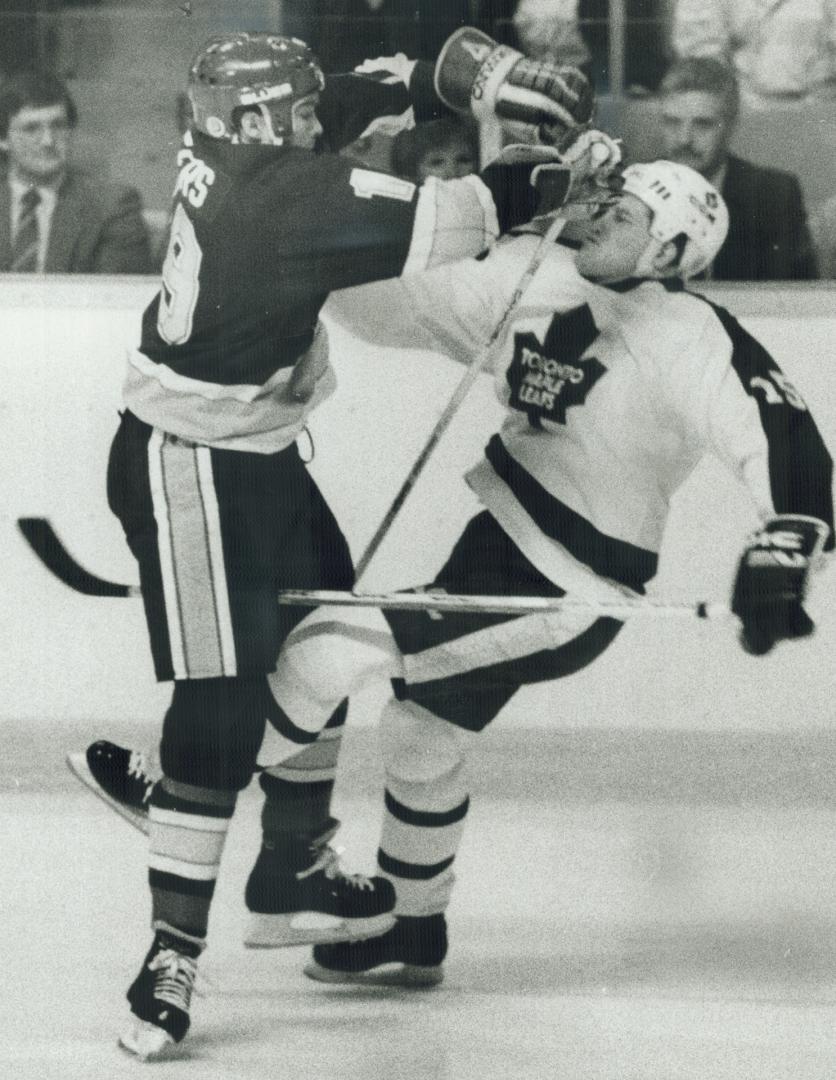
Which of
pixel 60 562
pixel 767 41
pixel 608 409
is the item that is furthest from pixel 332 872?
pixel 767 41

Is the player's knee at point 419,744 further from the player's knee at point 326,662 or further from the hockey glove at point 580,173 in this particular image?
the hockey glove at point 580,173

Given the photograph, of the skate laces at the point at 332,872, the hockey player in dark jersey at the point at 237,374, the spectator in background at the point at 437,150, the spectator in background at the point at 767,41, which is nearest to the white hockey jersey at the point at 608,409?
the spectator in background at the point at 437,150

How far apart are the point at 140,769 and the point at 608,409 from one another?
2.39 feet

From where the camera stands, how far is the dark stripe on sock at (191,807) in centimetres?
221

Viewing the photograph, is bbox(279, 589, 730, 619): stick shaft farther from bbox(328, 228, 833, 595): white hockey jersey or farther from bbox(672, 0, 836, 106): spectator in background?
bbox(672, 0, 836, 106): spectator in background

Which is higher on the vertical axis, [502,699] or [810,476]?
[810,476]

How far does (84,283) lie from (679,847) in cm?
108

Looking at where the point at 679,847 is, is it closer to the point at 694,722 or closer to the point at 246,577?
the point at 694,722

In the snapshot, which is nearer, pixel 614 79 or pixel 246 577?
pixel 246 577

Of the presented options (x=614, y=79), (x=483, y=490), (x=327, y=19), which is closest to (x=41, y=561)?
(x=483, y=490)

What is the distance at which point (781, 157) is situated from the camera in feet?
8.16

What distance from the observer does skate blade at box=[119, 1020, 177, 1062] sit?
2.12 meters

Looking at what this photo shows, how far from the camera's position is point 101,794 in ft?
7.93

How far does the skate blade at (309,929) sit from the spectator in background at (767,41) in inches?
45.5
